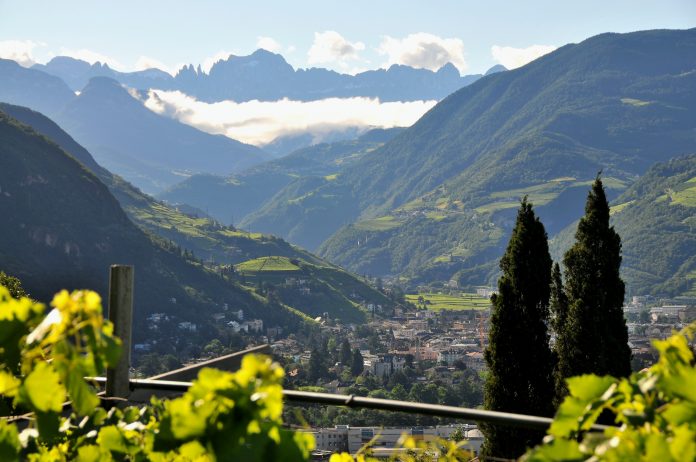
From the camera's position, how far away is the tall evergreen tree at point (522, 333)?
13891mm

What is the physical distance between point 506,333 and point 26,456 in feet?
42.9

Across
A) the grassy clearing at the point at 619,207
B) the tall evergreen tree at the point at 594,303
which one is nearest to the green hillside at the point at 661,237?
the grassy clearing at the point at 619,207

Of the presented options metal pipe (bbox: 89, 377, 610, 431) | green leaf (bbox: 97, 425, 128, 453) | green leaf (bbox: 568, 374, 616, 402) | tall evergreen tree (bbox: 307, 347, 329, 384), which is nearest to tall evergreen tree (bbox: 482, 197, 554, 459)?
metal pipe (bbox: 89, 377, 610, 431)

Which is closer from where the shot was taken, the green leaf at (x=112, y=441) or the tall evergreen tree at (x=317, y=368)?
the green leaf at (x=112, y=441)

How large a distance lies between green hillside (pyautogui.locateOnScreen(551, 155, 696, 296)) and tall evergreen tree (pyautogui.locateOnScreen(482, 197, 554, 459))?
13692 centimetres

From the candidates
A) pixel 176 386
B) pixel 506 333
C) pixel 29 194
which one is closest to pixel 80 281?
pixel 29 194

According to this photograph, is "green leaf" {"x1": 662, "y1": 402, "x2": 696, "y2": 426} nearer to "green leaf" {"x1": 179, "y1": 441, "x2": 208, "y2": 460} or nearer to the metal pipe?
"green leaf" {"x1": 179, "y1": 441, "x2": 208, "y2": 460}

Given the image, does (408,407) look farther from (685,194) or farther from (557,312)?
(685,194)

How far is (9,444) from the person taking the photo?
1.34 meters

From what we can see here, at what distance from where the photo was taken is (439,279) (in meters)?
195

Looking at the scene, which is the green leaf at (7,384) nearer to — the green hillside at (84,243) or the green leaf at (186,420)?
the green leaf at (186,420)

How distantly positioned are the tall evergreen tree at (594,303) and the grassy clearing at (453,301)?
117629mm

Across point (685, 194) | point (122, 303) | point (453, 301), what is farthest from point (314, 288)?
point (122, 303)

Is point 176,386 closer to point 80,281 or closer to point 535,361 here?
point 535,361
